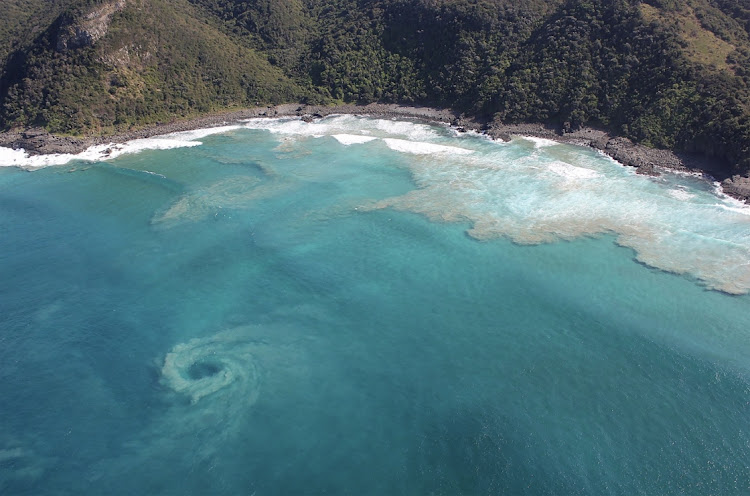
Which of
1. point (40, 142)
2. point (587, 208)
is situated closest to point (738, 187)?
point (587, 208)

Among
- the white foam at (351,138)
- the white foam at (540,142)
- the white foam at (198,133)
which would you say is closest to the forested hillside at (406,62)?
the white foam at (540,142)

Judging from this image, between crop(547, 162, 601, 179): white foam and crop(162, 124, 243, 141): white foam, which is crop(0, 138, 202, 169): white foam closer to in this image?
crop(162, 124, 243, 141): white foam

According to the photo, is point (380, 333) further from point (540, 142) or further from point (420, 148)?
point (540, 142)

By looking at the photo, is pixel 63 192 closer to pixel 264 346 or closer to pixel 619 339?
pixel 264 346

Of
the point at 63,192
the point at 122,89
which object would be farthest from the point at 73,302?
the point at 122,89

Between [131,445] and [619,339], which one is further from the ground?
[619,339]

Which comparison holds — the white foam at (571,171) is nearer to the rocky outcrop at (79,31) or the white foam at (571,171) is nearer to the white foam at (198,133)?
the white foam at (198,133)

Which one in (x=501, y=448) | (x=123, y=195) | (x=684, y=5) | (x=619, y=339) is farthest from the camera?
(x=684, y=5)

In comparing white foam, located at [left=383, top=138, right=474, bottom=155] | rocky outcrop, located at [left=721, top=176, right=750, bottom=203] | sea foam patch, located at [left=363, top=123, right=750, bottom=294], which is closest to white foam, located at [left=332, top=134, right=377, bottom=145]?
white foam, located at [left=383, top=138, right=474, bottom=155]
